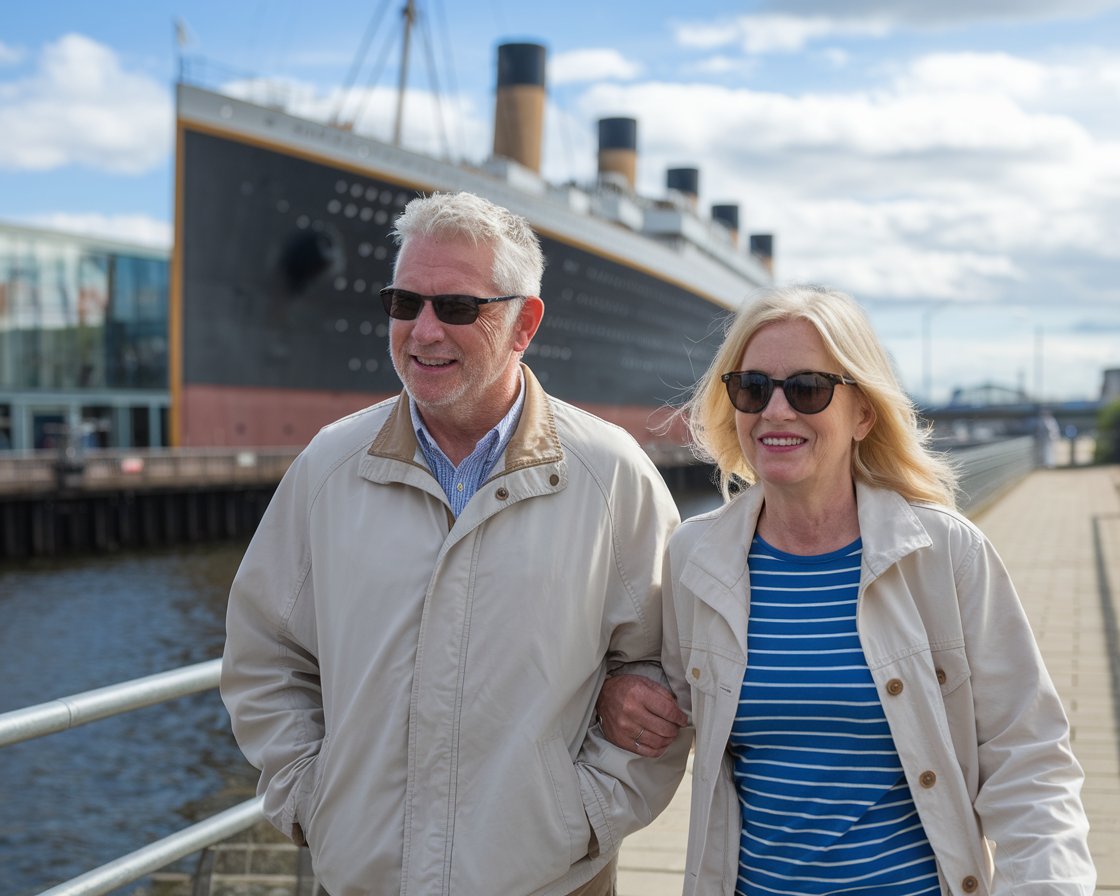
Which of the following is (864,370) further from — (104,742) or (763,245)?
(763,245)

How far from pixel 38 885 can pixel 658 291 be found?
25.8 metres

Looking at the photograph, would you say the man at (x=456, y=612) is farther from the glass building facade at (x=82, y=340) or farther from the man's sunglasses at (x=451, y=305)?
the glass building facade at (x=82, y=340)

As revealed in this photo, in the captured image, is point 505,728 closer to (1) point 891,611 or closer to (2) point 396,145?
(1) point 891,611

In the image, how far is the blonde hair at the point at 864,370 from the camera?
192 centimetres

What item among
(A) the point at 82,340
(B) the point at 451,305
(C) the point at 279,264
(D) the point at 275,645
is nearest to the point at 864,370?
(B) the point at 451,305

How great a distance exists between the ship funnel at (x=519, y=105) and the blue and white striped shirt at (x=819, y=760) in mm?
28831

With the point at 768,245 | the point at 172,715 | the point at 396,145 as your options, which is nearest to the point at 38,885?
the point at 172,715

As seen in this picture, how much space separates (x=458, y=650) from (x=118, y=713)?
84cm

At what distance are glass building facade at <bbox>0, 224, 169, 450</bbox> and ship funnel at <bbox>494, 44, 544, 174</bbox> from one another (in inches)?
390

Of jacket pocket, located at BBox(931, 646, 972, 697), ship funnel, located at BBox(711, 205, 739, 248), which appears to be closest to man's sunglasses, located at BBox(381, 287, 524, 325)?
jacket pocket, located at BBox(931, 646, 972, 697)

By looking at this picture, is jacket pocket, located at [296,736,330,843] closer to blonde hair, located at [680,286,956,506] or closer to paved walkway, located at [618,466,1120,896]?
blonde hair, located at [680,286,956,506]

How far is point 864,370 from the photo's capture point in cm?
194

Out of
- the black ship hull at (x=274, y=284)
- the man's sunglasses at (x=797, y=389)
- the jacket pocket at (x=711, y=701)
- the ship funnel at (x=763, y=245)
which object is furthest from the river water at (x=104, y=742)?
the ship funnel at (x=763, y=245)

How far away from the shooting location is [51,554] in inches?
755
